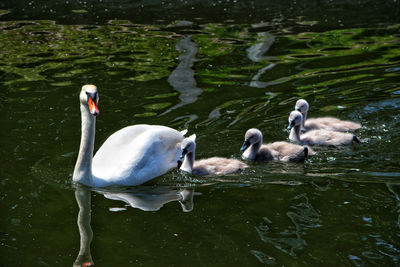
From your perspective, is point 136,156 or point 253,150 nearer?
point 136,156

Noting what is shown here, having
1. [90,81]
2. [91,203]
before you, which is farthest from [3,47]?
[91,203]

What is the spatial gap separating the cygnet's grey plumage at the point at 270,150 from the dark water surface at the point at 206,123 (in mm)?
136

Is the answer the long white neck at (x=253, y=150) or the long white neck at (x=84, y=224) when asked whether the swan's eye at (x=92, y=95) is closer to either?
the long white neck at (x=84, y=224)

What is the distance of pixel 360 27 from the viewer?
15.6 m

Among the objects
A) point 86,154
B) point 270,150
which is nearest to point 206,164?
point 270,150

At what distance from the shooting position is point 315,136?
8781 millimetres

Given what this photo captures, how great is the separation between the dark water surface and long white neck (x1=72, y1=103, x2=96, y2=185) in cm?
15

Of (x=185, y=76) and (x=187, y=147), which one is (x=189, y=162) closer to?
(x=187, y=147)

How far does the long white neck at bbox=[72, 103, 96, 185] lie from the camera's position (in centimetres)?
754

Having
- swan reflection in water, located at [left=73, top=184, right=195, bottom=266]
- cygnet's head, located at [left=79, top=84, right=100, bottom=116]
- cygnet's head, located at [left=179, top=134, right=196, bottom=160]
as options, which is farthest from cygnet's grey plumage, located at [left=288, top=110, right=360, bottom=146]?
cygnet's head, located at [left=79, top=84, right=100, bottom=116]

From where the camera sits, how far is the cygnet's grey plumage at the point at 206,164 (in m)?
7.86

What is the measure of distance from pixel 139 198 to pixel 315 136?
274 centimetres

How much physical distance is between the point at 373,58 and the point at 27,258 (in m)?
8.68

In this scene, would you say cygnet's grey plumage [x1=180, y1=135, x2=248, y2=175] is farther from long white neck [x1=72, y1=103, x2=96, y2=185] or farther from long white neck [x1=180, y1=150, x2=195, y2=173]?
long white neck [x1=72, y1=103, x2=96, y2=185]
